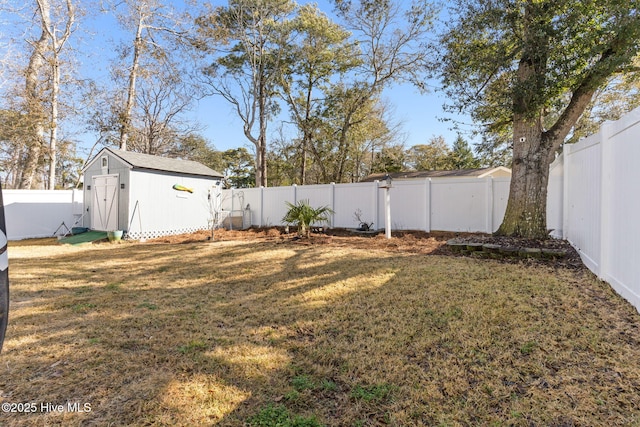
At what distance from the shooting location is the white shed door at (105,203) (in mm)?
10078

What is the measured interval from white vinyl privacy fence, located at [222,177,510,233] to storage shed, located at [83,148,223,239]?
3155 millimetres

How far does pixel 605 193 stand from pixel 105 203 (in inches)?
486

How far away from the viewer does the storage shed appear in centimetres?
988

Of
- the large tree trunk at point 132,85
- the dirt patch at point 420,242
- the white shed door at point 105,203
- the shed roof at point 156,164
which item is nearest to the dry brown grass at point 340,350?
the dirt patch at point 420,242

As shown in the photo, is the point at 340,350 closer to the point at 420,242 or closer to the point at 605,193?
the point at 605,193

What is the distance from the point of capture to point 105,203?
10.4m

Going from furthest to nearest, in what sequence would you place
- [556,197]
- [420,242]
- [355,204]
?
[355,204], [420,242], [556,197]

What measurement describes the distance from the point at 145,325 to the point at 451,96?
6879 millimetres

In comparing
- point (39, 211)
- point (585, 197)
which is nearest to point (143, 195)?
point (39, 211)

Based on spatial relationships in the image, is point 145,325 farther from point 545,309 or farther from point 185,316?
point 545,309

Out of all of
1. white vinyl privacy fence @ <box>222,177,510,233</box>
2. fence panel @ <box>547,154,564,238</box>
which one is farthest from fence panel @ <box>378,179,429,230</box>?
fence panel @ <box>547,154,564,238</box>

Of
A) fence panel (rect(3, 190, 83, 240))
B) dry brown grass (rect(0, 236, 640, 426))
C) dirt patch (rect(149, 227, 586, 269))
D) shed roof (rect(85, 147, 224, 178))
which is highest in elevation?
shed roof (rect(85, 147, 224, 178))

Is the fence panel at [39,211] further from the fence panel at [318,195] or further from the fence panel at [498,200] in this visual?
the fence panel at [498,200]

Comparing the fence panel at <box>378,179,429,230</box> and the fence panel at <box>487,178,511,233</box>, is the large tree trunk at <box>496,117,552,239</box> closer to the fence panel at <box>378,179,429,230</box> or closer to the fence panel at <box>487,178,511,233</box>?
the fence panel at <box>487,178,511,233</box>
